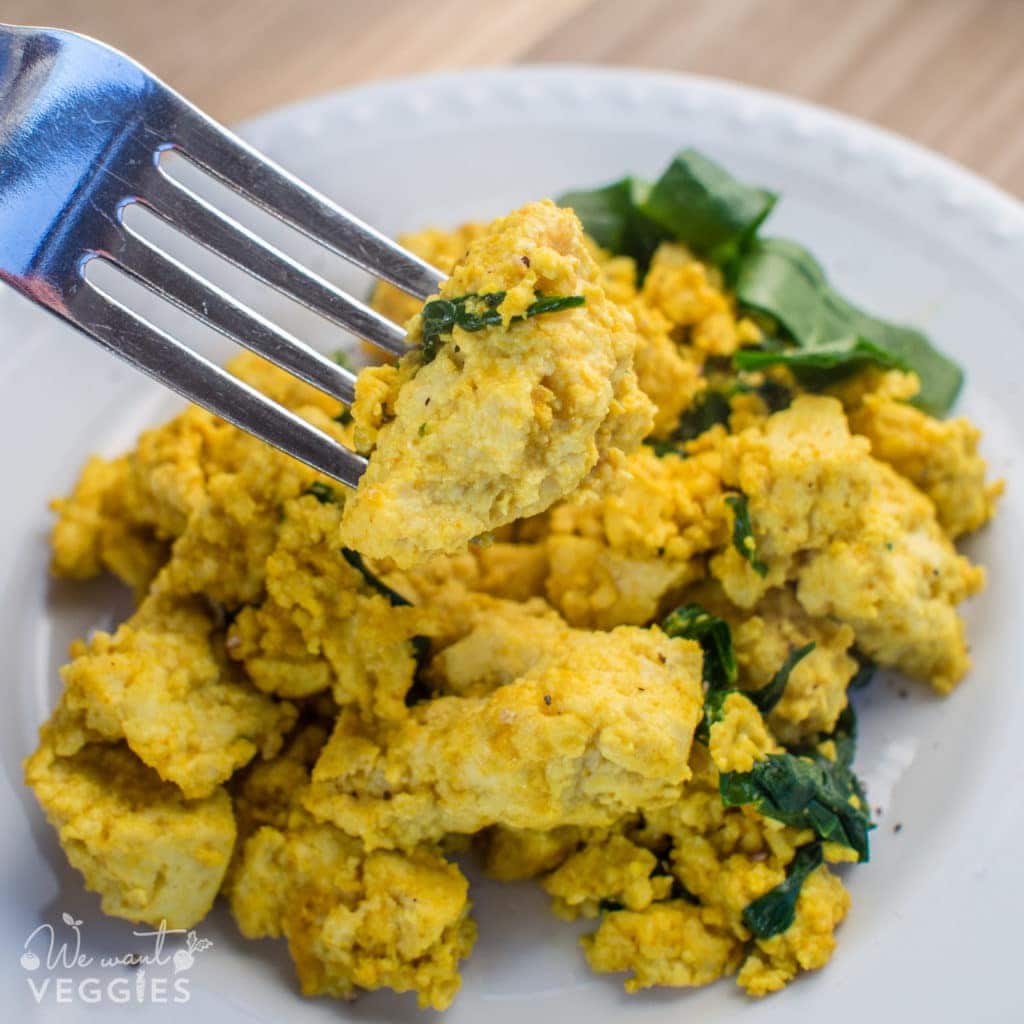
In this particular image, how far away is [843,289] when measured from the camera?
3404mm

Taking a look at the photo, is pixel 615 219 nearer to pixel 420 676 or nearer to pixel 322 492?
pixel 322 492

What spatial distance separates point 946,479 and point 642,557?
2.82 feet

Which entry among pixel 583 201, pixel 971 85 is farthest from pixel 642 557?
pixel 971 85

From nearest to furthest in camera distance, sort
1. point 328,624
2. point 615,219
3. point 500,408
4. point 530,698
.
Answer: point 500,408, point 530,698, point 328,624, point 615,219

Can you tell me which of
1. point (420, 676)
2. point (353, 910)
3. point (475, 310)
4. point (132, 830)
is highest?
point (475, 310)

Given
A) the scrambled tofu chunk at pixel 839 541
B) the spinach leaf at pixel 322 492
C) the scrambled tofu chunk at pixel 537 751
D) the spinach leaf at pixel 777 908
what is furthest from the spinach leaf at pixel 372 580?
the spinach leaf at pixel 777 908

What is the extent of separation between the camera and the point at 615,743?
2260 mm

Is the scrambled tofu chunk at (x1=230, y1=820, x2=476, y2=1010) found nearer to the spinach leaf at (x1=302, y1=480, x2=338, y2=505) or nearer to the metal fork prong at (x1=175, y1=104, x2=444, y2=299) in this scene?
the spinach leaf at (x1=302, y1=480, x2=338, y2=505)

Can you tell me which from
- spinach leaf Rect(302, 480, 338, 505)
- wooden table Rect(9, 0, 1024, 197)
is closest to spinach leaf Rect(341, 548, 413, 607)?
spinach leaf Rect(302, 480, 338, 505)

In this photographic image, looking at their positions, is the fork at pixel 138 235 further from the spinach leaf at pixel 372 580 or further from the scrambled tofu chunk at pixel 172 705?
the scrambled tofu chunk at pixel 172 705

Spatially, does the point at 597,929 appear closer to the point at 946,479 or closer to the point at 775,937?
the point at 775,937

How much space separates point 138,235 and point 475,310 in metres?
0.73

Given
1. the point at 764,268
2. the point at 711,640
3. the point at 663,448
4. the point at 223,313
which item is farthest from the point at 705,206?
the point at 223,313

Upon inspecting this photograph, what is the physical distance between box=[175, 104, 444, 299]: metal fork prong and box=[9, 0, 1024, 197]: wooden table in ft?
7.75
